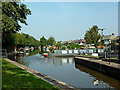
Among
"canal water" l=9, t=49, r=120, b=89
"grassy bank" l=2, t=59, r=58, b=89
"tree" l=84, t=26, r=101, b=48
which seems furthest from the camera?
"tree" l=84, t=26, r=101, b=48

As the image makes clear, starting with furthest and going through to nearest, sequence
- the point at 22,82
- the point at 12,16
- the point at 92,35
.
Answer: the point at 92,35 < the point at 12,16 < the point at 22,82

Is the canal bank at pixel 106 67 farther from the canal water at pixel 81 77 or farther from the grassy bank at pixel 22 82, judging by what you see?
the grassy bank at pixel 22 82

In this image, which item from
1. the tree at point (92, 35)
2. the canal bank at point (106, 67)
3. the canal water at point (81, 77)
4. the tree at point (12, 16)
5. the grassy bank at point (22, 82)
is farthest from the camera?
the tree at point (92, 35)

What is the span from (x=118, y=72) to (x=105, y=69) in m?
3.01

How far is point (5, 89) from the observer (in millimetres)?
7293

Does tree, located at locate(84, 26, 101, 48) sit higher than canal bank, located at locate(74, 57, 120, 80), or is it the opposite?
tree, located at locate(84, 26, 101, 48)

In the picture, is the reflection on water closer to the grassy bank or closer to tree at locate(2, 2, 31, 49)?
the grassy bank

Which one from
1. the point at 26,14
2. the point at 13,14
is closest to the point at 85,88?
the point at 13,14

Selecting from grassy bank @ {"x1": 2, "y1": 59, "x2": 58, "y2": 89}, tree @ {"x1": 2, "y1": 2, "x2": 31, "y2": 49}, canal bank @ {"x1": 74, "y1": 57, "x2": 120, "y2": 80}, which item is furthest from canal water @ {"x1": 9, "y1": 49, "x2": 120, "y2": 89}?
tree @ {"x1": 2, "y1": 2, "x2": 31, "y2": 49}

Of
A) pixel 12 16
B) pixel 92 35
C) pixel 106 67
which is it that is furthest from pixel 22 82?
pixel 92 35

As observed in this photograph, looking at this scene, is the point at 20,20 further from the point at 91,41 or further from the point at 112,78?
the point at 91,41

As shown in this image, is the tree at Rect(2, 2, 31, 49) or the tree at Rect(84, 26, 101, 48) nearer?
the tree at Rect(2, 2, 31, 49)

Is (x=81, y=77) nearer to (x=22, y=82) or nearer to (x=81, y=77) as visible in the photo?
(x=81, y=77)

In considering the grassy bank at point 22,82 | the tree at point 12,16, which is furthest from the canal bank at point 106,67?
the tree at point 12,16
